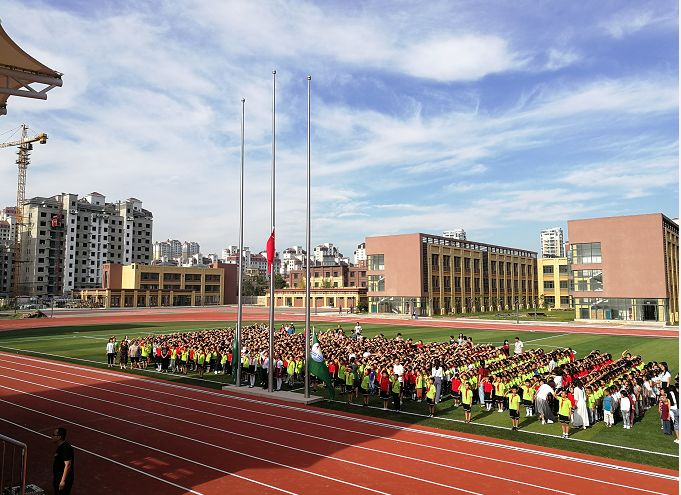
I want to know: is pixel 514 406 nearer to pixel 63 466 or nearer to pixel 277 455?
pixel 277 455

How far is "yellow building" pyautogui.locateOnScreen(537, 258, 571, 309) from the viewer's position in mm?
104750

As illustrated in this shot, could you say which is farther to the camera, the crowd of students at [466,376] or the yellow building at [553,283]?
the yellow building at [553,283]

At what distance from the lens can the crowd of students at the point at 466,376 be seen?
16.0m

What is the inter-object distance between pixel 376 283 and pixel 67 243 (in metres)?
94.3

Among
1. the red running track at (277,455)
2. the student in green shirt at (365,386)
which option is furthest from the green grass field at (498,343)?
the red running track at (277,455)

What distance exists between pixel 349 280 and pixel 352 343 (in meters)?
98.0

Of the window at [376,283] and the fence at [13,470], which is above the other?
the window at [376,283]

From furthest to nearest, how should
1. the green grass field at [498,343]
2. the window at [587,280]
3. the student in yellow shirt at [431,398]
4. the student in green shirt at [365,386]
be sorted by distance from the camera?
the window at [587,280] → the student in green shirt at [365,386] → the student in yellow shirt at [431,398] → the green grass field at [498,343]

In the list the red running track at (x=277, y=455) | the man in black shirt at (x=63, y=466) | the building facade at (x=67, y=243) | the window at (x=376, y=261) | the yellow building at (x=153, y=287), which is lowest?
the red running track at (x=277, y=455)

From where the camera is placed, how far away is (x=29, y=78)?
11.8 metres

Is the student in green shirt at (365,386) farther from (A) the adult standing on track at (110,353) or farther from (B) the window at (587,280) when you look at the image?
(B) the window at (587,280)

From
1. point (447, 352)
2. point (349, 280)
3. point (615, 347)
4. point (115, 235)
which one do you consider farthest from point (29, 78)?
point (115, 235)

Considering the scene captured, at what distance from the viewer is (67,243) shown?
130 metres

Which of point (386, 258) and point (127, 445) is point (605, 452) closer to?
point (127, 445)
